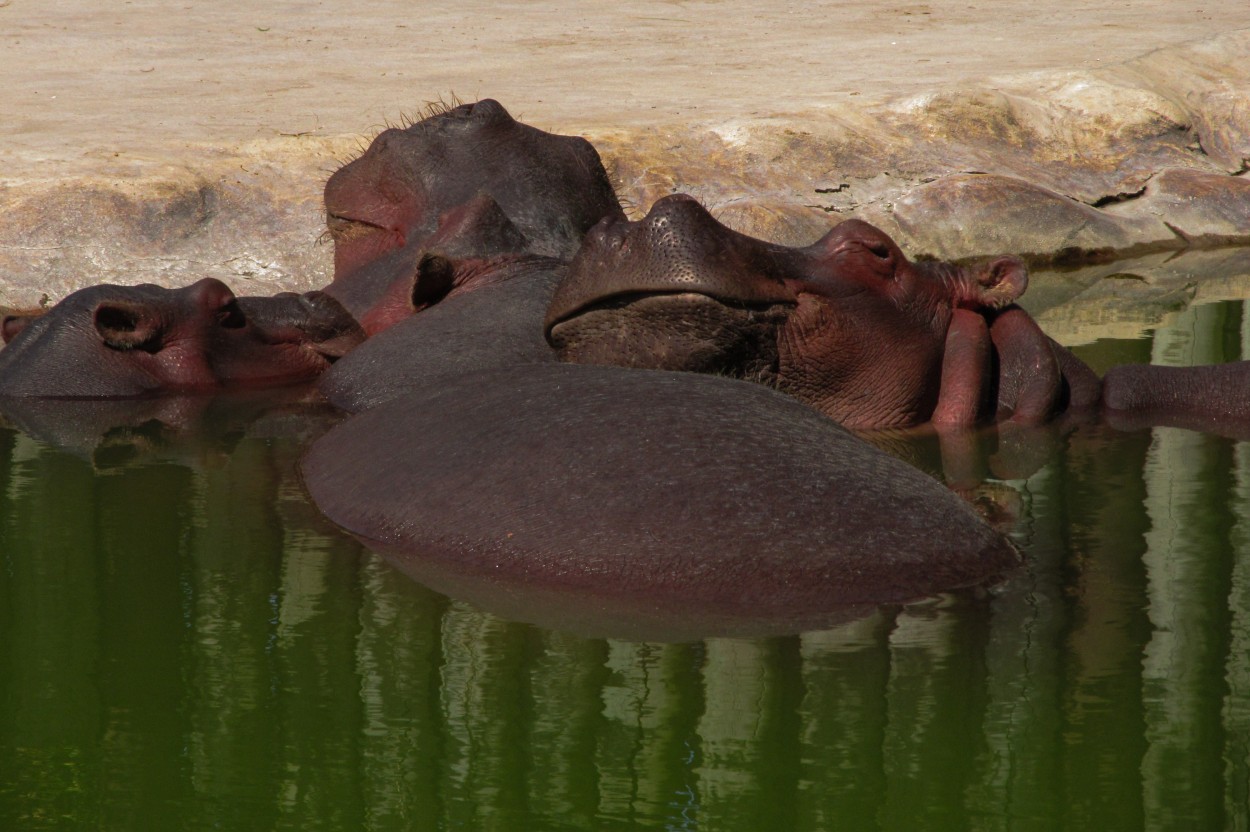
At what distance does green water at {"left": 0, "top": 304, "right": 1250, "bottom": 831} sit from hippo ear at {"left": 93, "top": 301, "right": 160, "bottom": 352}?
5.79 feet

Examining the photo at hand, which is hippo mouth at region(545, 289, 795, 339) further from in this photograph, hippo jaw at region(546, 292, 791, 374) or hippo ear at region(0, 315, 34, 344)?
hippo ear at region(0, 315, 34, 344)

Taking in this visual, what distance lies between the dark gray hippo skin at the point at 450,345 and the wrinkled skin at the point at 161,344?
416 millimetres

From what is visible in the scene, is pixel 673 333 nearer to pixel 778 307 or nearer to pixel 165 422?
pixel 778 307

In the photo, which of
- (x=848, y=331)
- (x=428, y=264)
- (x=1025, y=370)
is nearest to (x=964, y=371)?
(x=1025, y=370)

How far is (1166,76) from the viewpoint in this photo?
987 centimetres

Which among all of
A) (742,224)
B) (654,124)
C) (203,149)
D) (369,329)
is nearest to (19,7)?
(203,149)

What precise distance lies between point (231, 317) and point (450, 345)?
102 cm

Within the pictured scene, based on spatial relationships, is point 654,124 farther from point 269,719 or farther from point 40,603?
point 269,719

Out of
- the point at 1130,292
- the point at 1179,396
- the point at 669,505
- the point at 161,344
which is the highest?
the point at 669,505

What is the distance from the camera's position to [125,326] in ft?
18.0

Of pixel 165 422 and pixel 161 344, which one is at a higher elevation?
pixel 161 344

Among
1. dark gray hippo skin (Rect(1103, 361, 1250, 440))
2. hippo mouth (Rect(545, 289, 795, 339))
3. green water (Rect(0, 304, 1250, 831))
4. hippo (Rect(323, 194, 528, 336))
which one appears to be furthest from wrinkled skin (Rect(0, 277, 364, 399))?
dark gray hippo skin (Rect(1103, 361, 1250, 440))

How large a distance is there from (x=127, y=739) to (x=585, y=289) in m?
1.93

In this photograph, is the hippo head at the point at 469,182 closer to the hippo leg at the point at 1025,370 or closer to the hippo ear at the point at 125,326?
the hippo ear at the point at 125,326
